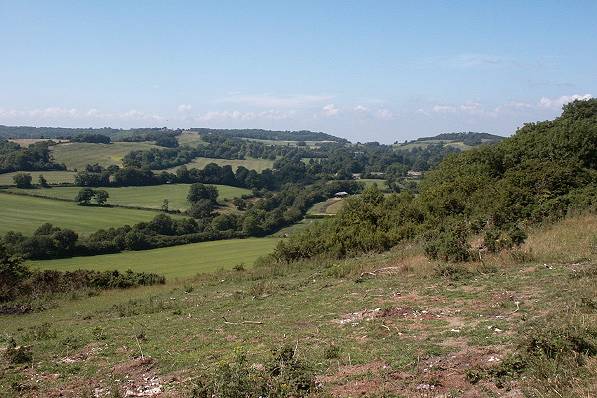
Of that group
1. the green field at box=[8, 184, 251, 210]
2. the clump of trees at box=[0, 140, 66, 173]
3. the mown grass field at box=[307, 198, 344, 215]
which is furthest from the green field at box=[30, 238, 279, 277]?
the clump of trees at box=[0, 140, 66, 173]

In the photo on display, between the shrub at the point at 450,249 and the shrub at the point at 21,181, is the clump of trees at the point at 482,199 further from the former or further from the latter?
the shrub at the point at 21,181

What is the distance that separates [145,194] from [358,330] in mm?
99711

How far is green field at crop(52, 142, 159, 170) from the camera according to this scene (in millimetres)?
133500

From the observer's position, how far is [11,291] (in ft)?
99.5

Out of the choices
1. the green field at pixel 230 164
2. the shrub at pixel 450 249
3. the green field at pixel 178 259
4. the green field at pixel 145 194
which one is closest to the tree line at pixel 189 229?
the green field at pixel 178 259

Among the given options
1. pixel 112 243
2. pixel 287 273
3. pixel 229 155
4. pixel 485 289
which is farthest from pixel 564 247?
pixel 229 155

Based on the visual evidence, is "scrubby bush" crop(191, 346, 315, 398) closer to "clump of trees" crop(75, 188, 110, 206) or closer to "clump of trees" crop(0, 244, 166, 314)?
"clump of trees" crop(0, 244, 166, 314)

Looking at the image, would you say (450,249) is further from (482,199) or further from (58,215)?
(58,215)

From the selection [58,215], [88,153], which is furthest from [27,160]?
[58,215]

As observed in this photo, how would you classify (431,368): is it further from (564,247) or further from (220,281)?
(220,281)

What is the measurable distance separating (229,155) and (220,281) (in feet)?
509

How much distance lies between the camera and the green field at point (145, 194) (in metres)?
97.2

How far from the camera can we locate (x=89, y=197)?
94875 mm

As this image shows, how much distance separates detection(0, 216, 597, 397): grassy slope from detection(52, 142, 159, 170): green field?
123m
